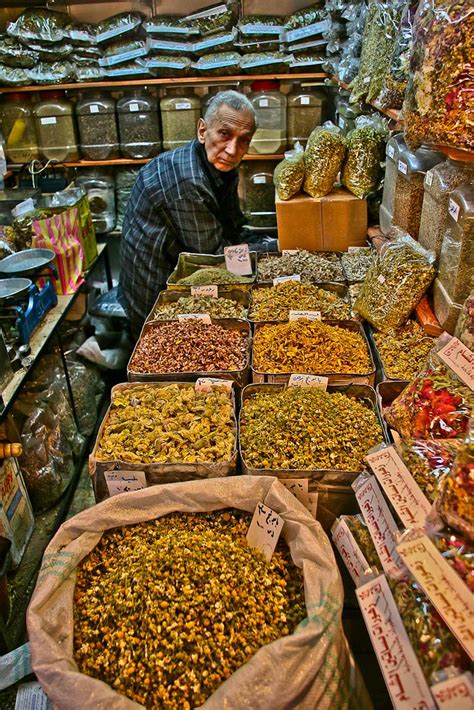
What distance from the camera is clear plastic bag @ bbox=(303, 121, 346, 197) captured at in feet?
7.59

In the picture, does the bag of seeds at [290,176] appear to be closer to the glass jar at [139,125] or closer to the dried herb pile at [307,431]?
the dried herb pile at [307,431]

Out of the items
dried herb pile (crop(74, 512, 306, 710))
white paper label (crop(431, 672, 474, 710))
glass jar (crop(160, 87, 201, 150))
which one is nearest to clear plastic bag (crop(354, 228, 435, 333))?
dried herb pile (crop(74, 512, 306, 710))

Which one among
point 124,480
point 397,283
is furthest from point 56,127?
point 124,480

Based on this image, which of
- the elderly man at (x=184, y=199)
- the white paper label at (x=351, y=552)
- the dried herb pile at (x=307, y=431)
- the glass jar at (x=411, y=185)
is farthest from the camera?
the elderly man at (x=184, y=199)

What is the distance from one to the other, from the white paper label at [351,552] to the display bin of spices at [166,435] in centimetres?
29

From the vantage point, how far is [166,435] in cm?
136

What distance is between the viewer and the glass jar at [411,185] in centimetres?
180

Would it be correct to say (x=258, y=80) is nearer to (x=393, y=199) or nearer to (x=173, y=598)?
(x=393, y=199)

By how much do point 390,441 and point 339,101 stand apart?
8.96 feet

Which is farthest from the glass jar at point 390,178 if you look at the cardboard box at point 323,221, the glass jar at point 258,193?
the glass jar at point 258,193

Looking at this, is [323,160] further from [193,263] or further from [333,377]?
[333,377]

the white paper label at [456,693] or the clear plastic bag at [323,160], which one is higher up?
the clear plastic bag at [323,160]

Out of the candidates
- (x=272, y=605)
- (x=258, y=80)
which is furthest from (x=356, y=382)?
(x=258, y=80)

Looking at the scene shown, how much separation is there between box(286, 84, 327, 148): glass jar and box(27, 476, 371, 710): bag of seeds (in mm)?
3396
